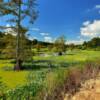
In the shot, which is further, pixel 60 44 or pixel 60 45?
pixel 60 44

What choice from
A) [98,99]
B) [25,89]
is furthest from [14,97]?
[98,99]

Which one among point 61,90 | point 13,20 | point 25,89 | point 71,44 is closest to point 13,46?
point 13,20

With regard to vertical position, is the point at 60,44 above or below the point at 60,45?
above

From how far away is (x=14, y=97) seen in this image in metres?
11.9

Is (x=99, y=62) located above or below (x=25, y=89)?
above

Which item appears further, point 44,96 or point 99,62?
point 99,62

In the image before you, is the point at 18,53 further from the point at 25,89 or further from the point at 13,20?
the point at 25,89

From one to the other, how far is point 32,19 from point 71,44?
85.2m

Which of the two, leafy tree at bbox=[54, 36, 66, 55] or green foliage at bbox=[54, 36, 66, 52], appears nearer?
leafy tree at bbox=[54, 36, 66, 55]

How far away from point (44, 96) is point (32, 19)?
2093cm

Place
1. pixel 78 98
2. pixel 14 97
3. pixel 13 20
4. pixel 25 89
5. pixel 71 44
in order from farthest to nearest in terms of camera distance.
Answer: pixel 71 44 → pixel 13 20 → pixel 25 89 → pixel 14 97 → pixel 78 98

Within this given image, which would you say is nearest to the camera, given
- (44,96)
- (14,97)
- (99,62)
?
(44,96)

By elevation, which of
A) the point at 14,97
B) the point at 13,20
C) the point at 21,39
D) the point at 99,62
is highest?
the point at 13,20

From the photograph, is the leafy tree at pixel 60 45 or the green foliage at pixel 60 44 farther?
the green foliage at pixel 60 44
